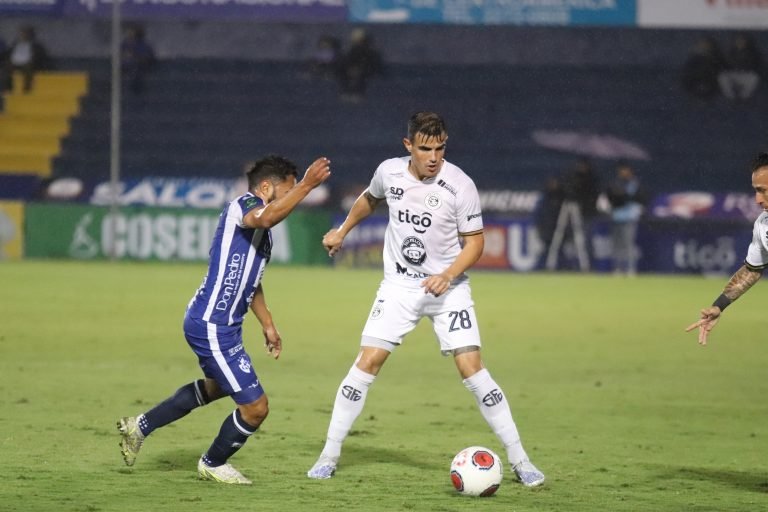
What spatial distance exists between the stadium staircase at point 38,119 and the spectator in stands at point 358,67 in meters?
6.26

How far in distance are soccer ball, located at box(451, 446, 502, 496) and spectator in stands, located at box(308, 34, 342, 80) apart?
2533cm

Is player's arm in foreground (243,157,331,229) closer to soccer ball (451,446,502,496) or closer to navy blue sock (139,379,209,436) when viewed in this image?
navy blue sock (139,379,209,436)

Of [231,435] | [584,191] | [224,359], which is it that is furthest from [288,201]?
[584,191]

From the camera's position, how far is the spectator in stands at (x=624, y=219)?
25.6 m

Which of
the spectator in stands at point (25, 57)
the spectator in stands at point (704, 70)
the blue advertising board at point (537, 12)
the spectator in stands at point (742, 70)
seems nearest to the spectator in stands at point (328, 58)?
the blue advertising board at point (537, 12)

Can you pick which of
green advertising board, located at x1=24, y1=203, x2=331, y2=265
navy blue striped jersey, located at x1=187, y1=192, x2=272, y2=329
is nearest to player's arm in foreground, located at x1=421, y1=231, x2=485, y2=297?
navy blue striped jersey, located at x1=187, y1=192, x2=272, y2=329

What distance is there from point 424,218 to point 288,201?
2.97 ft

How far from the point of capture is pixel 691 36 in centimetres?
3278

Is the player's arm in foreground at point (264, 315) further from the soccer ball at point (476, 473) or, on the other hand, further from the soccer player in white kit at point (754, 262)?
the soccer player in white kit at point (754, 262)

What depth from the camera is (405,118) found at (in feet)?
105

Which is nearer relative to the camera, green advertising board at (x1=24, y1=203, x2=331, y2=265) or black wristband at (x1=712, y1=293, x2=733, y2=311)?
black wristband at (x1=712, y1=293, x2=733, y2=311)

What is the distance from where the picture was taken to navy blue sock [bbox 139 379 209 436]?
319 inches

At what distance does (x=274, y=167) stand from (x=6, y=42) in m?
27.8

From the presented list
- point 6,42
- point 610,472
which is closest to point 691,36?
point 6,42
